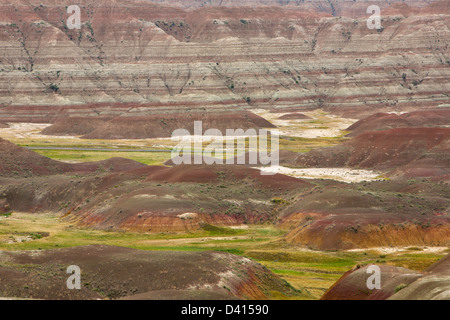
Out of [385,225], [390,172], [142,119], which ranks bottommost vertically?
[385,225]

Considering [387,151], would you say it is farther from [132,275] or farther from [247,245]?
[132,275]

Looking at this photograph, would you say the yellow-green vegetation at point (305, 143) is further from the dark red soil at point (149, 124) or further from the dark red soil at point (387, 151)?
the dark red soil at point (149, 124)

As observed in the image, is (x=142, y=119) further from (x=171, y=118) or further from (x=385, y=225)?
(x=385, y=225)

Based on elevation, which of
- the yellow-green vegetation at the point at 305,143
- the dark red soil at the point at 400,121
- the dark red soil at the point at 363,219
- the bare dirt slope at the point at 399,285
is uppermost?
the dark red soil at the point at 400,121

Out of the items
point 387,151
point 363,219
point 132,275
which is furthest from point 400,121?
point 132,275

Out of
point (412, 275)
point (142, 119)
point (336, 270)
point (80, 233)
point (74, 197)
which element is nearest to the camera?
point (412, 275)

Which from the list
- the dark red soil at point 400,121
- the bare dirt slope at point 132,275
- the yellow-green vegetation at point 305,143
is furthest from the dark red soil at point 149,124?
the bare dirt slope at point 132,275

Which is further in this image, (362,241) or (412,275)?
(362,241)

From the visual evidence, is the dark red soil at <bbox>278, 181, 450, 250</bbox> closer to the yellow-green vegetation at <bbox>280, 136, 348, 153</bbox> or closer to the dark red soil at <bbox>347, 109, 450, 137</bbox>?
the yellow-green vegetation at <bbox>280, 136, 348, 153</bbox>
